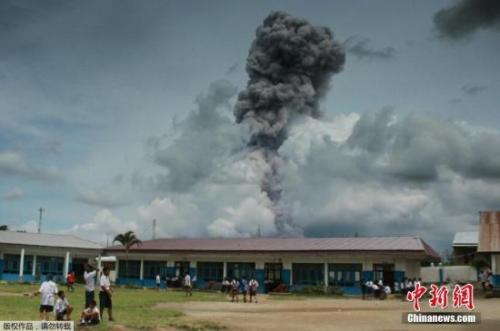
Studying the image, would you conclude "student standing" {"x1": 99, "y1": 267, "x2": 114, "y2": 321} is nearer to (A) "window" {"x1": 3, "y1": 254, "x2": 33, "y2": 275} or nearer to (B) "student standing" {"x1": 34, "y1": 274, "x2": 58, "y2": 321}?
(B) "student standing" {"x1": 34, "y1": 274, "x2": 58, "y2": 321}

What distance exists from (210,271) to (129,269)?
315 inches

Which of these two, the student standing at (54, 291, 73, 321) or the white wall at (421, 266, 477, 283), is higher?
the white wall at (421, 266, 477, 283)

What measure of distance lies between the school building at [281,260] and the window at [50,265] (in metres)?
4.47

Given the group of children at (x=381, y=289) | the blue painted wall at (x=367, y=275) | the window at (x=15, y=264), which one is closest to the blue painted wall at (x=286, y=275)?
the blue painted wall at (x=367, y=275)

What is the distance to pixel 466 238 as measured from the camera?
59156 millimetres

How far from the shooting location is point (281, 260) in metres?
43.6

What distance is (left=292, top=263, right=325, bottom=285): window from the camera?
42.2 metres

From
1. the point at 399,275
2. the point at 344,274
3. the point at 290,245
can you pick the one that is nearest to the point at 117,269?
the point at 290,245

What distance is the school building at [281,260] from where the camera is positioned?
3991cm

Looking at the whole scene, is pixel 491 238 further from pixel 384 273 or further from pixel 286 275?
A: pixel 286 275

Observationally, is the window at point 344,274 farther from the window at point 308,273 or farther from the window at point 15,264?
the window at point 15,264

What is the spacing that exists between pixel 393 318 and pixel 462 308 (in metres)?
4.84

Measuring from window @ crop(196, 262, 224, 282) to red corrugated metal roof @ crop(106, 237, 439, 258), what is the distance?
1239 mm

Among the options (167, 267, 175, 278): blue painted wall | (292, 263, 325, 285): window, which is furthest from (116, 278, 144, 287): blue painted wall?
(292, 263, 325, 285): window
